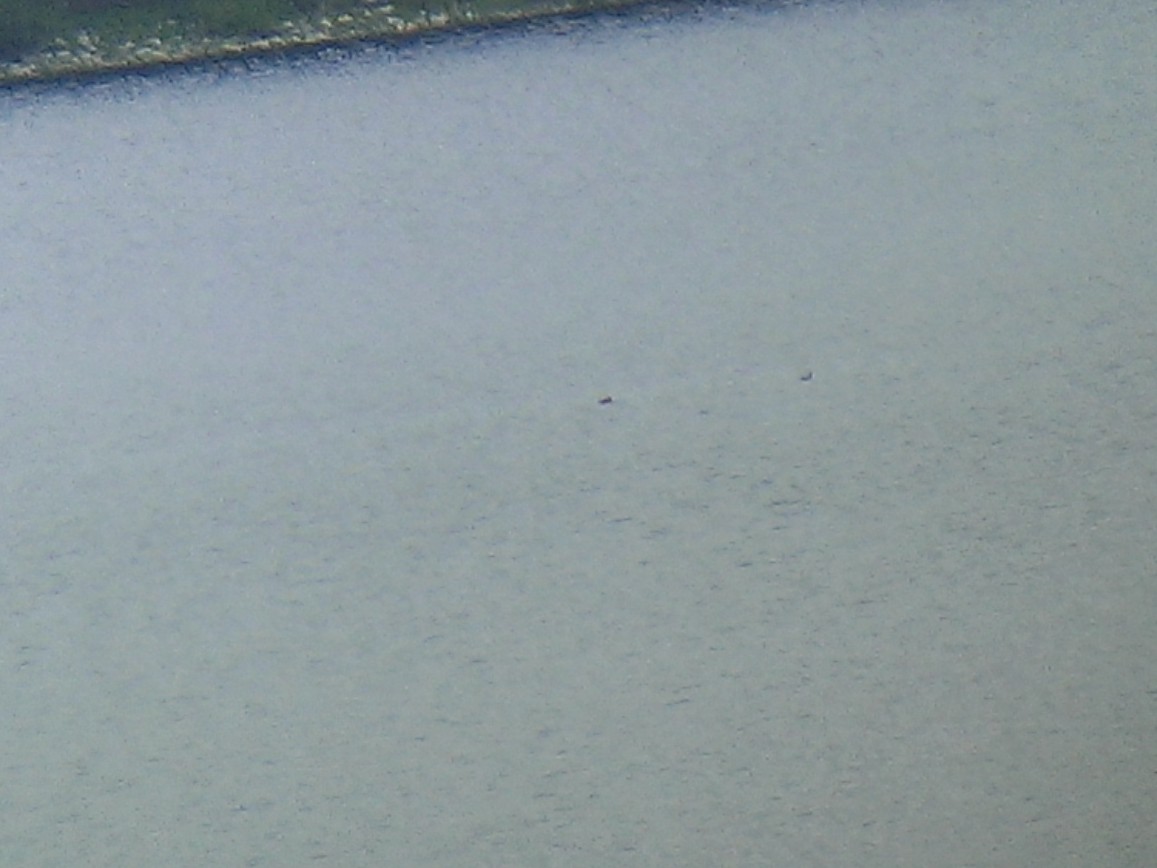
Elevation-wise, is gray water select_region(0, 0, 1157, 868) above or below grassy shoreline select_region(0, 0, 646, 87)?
below

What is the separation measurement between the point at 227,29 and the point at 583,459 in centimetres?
49

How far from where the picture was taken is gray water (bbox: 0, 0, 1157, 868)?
1.11 metres

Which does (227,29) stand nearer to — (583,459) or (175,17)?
(175,17)

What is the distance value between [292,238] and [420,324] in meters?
0.14

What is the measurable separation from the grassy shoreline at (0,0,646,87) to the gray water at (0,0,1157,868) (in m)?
0.02

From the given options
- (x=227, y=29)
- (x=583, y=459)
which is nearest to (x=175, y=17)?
(x=227, y=29)

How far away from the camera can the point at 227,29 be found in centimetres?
110

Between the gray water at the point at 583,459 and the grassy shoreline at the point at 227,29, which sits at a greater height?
the grassy shoreline at the point at 227,29

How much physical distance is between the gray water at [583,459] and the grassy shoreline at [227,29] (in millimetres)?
21

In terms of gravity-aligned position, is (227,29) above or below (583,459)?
above

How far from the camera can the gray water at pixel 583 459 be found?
111 centimetres

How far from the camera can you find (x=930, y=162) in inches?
45.9

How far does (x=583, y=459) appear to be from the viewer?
1.14 meters

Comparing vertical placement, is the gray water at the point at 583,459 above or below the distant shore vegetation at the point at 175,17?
below
